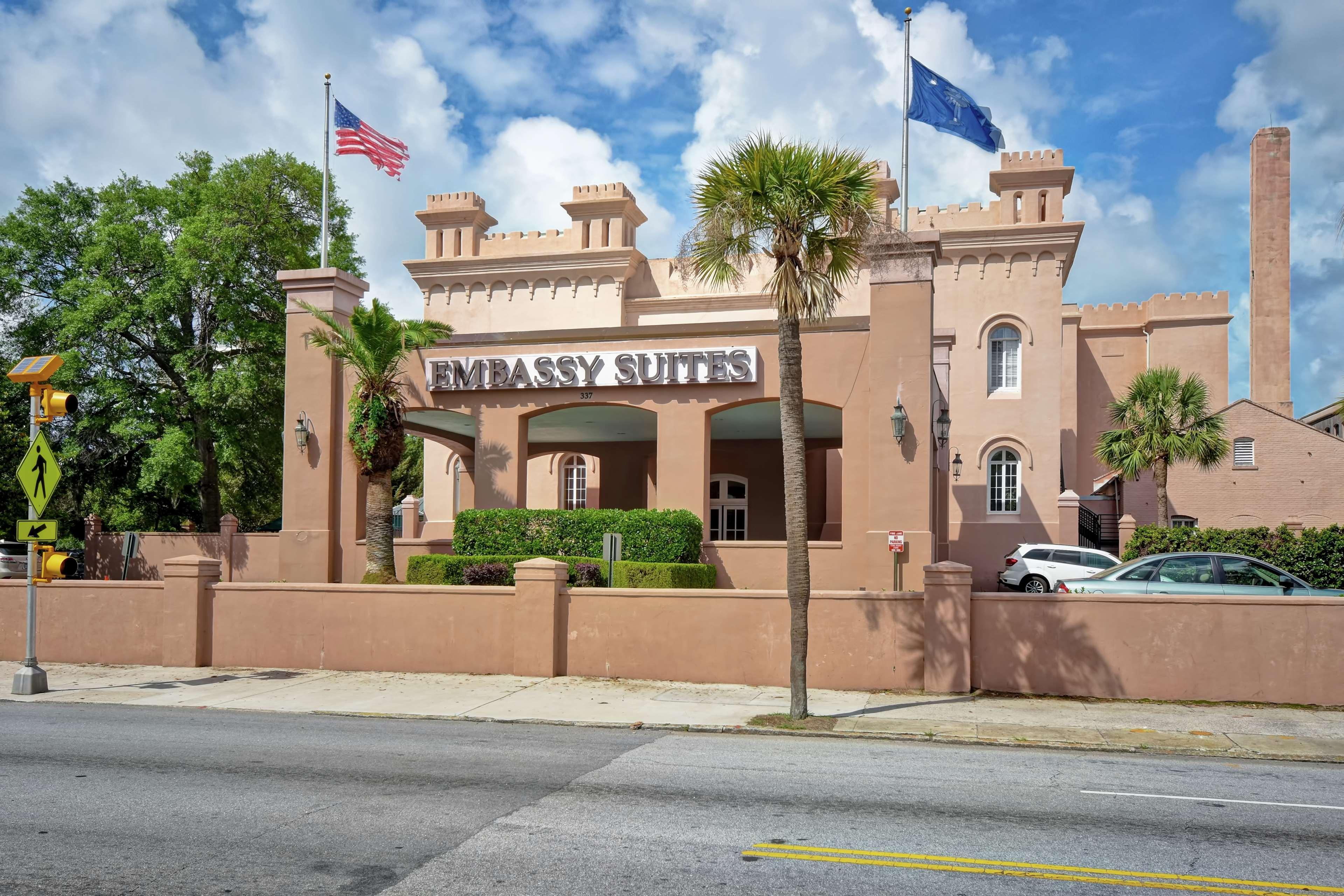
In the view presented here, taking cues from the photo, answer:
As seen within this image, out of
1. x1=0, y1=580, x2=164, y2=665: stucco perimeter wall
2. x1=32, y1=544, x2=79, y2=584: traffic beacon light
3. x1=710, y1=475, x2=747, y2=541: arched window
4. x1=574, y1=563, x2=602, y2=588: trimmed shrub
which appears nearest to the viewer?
x1=32, y1=544, x2=79, y2=584: traffic beacon light

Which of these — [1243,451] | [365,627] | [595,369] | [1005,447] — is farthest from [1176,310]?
[365,627]

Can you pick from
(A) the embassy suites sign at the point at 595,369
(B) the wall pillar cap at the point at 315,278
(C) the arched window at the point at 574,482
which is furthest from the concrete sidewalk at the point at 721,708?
(C) the arched window at the point at 574,482

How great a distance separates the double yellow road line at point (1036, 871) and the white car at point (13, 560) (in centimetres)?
2888

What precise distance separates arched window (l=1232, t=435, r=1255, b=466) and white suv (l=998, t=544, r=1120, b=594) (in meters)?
12.3

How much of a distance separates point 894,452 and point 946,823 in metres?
12.0

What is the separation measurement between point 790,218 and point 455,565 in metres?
10.8

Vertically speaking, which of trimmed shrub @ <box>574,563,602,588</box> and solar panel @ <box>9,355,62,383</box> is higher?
solar panel @ <box>9,355,62,383</box>

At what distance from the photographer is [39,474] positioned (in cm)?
1391

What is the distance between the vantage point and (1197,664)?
13250mm

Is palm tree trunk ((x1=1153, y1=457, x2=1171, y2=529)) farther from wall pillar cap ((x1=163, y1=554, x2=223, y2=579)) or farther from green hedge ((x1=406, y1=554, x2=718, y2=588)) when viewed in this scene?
wall pillar cap ((x1=163, y1=554, x2=223, y2=579))

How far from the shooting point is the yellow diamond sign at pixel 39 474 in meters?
13.8

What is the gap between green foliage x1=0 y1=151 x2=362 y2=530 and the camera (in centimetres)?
2962

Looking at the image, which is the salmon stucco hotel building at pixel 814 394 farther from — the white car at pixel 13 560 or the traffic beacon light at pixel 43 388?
the white car at pixel 13 560

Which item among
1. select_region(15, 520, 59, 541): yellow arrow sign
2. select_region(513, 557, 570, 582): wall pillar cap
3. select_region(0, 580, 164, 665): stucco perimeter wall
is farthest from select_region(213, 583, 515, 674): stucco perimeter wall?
select_region(15, 520, 59, 541): yellow arrow sign
